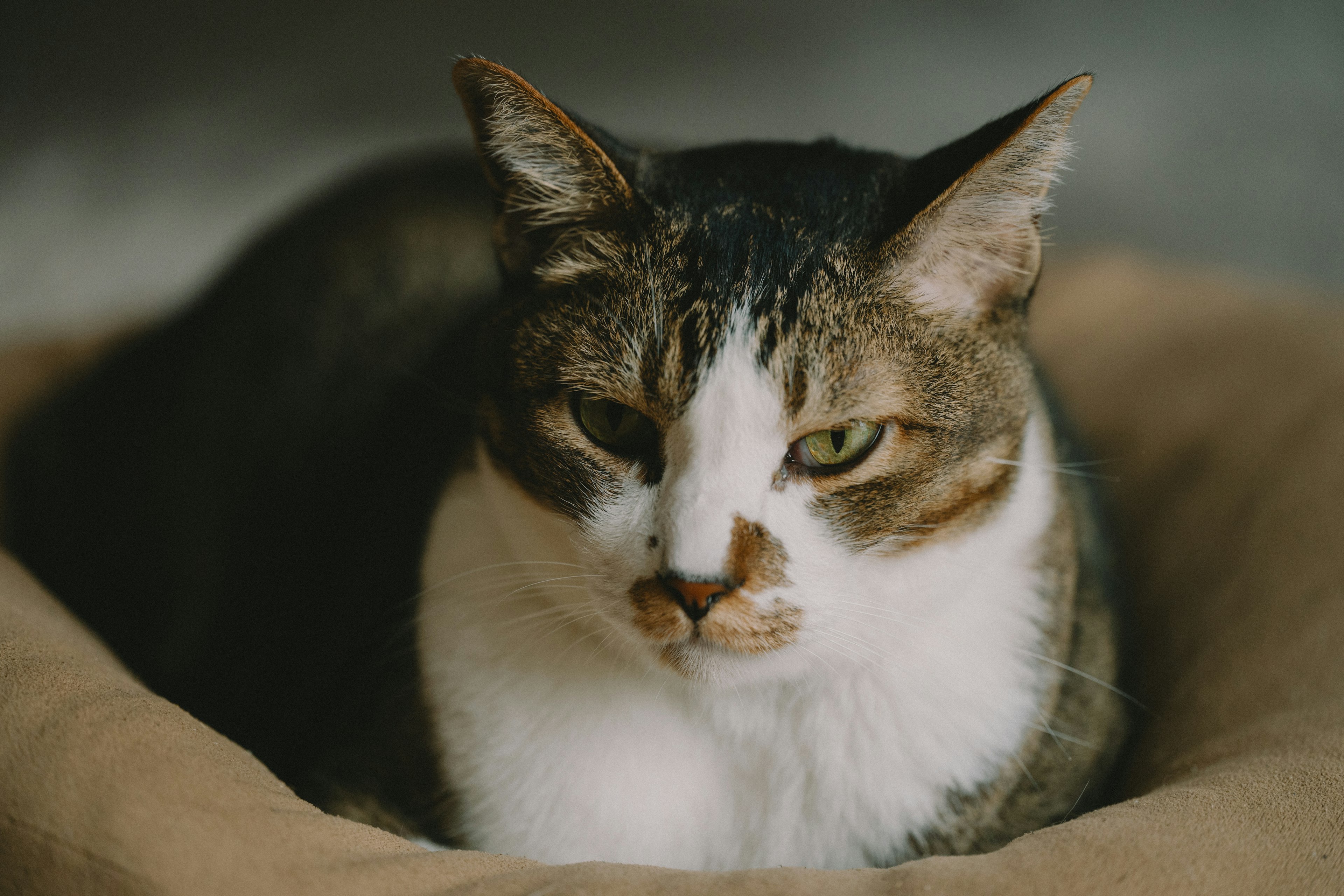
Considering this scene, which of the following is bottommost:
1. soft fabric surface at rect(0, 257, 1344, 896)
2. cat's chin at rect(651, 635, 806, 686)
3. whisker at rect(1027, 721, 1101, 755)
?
whisker at rect(1027, 721, 1101, 755)

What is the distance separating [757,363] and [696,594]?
0.19 meters

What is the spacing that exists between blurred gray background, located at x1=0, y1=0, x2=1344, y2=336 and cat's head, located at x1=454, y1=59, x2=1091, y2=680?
4.08ft

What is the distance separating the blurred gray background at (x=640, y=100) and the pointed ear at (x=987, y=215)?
128 cm

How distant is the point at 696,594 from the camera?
2.56 feet

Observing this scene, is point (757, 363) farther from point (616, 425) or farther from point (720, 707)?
point (720, 707)

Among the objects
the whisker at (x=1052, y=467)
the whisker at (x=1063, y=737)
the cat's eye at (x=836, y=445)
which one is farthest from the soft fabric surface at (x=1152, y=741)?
the cat's eye at (x=836, y=445)

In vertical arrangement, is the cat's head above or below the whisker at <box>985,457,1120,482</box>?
above

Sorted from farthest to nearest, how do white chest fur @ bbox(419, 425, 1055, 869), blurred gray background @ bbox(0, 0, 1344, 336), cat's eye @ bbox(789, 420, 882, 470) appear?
blurred gray background @ bbox(0, 0, 1344, 336) < white chest fur @ bbox(419, 425, 1055, 869) < cat's eye @ bbox(789, 420, 882, 470)

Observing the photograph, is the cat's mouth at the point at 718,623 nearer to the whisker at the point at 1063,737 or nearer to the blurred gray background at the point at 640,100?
the whisker at the point at 1063,737

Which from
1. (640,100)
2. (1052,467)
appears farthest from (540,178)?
(640,100)

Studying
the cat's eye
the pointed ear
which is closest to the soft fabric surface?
the cat's eye

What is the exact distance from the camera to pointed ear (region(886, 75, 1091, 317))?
0.82 meters

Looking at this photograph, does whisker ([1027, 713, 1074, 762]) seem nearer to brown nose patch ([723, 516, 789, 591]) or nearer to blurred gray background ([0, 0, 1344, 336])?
brown nose patch ([723, 516, 789, 591])

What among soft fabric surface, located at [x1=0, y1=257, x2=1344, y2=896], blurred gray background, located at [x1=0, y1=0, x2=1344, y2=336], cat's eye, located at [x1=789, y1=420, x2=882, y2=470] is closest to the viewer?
soft fabric surface, located at [x1=0, y1=257, x2=1344, y2=896]
